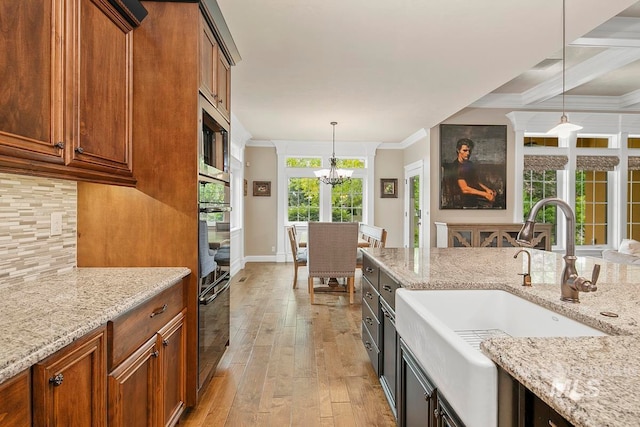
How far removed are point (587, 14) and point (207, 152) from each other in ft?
9.15

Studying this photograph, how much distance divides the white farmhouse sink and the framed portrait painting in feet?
14.0

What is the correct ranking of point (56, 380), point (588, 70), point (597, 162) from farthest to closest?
point (597, 162), point (588, 70), point (56, 380)

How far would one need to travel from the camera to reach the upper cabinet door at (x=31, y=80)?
1.12 metres

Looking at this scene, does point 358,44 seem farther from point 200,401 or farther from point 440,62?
point 200,401

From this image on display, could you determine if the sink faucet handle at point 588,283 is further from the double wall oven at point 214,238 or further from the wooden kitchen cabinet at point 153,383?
the double wall oven at point 214,238

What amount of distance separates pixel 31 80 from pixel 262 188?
6222mm

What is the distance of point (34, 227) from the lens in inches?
64.4

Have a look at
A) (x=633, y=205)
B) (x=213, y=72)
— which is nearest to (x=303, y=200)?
(x=213, y=72)

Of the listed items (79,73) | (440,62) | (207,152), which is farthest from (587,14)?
(79,73)

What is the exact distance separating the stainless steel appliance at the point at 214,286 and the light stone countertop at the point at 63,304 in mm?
326

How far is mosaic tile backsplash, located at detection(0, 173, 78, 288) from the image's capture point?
4.83 feet

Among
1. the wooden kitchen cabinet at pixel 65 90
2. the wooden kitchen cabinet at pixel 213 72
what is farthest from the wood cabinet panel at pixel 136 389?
the wooden kitchen cabinet at pixel 213 72

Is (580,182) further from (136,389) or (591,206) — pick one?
(136,389)

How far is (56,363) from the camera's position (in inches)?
38.4
